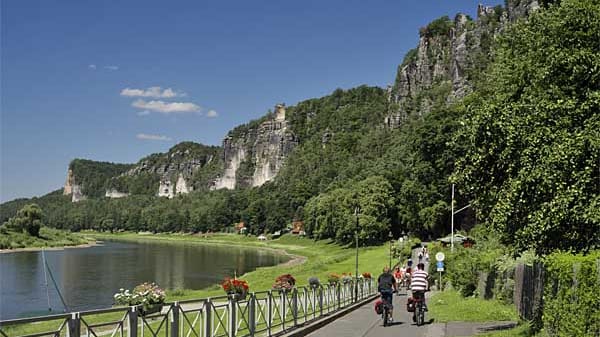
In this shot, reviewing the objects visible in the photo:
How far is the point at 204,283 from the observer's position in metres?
60.1

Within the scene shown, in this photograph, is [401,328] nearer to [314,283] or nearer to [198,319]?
[314,283]

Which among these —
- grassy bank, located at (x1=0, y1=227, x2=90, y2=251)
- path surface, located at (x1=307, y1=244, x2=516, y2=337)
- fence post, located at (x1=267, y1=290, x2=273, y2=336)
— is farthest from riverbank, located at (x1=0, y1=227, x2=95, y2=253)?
fence post, located at (x1=267, y1=290, x2=273, y2=336)

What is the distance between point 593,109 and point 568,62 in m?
1.29

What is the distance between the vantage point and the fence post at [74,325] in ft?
29.0

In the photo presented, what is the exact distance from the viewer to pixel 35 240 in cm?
11825

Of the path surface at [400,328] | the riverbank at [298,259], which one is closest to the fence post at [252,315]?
the path surface at [400,328]

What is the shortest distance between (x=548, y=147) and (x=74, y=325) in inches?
408

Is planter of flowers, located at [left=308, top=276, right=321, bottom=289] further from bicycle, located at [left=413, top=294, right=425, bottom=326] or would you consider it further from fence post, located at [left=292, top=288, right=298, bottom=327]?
bicycle, located at [left=413, top=294, right=425, bottom=326]

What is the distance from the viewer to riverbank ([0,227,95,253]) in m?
108

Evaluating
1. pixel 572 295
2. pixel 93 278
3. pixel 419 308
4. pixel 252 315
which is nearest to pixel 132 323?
pixel 252 315

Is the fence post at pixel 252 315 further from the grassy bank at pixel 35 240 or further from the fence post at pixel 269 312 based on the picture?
the grassy bank at pixel 35 240

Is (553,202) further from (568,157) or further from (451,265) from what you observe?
(451,265)

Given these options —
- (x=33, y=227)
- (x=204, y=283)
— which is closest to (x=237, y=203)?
(x=33, y=227)

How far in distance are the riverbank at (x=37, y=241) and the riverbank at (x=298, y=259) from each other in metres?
34.3
